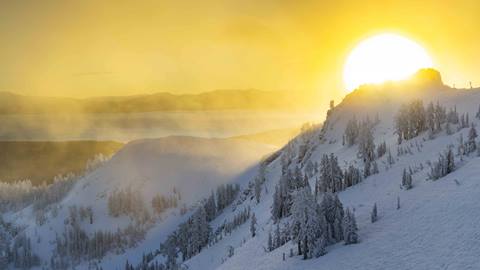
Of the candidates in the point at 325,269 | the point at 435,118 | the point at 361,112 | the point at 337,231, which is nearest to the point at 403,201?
the point at 337,231

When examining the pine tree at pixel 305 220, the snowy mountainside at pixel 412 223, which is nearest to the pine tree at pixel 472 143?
the snowy mountainside at pixel 412 223

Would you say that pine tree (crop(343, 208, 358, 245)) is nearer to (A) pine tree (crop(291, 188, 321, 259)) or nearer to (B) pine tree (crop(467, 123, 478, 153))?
(A) pine tree (crop(291, 188, 321, 259))

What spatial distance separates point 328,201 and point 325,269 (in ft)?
30.4

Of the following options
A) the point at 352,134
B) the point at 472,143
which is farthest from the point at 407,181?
the point at 352,134

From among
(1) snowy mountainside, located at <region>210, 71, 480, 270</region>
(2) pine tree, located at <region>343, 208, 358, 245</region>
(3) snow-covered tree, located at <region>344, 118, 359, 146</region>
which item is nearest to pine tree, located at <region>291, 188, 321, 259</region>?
(1) snowy mountainside, located at <region>210, 71, 480, 270</region>

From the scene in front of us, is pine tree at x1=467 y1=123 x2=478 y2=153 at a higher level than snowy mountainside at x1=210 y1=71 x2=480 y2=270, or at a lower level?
higher

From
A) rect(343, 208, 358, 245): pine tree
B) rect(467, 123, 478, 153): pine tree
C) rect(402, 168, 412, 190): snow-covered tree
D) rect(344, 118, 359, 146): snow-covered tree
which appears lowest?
rect(343, 208, 358, 245): pine tree

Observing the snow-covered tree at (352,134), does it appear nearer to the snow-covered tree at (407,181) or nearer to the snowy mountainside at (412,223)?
the snowy mountainside at (412,223)

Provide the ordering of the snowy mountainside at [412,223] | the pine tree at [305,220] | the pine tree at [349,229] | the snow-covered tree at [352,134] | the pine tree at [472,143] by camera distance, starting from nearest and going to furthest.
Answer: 1. the snowy mountainside at [412,223]
2. the pine tree at [349,229]
3. the pine tree at [305,220]
4. the pine tree at [472,143]
5. the snow-covered tree at [352,134]

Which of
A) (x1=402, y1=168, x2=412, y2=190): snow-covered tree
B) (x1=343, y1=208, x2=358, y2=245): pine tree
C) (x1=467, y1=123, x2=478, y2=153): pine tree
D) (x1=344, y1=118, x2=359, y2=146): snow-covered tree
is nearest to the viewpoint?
(x1=343, y1=208, x2=358, y2=245): pine tree

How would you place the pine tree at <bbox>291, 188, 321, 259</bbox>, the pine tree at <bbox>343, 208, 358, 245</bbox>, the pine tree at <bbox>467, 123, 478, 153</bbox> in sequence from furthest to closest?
the pine tree at <bbox>467, 123, 478, 153</bbox> → the pine tree at <bbox>291, 188, 321, 259</bbox> → the pine tree at <bbox>343, 208, 358, 245</bbox>

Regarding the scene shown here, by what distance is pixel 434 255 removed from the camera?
38219mm

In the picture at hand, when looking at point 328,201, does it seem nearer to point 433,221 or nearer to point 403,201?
point 403,201

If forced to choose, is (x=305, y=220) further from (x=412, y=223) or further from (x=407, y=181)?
(x=407, y=181)
